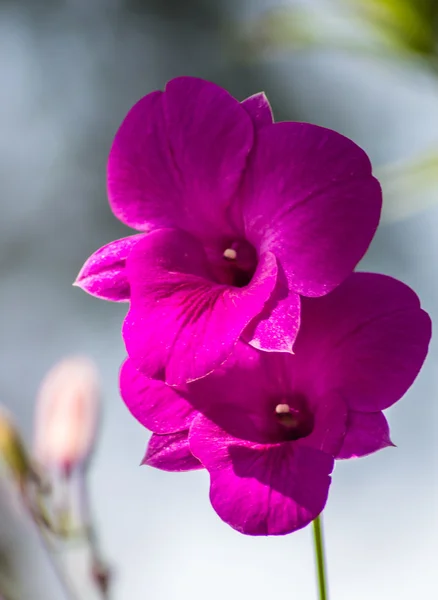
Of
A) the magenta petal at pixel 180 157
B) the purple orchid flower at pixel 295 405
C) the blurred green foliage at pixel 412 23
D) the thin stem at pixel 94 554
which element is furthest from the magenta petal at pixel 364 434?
the blurred green foliage at pixel 412 23

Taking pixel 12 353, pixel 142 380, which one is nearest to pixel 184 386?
pixel 142 380

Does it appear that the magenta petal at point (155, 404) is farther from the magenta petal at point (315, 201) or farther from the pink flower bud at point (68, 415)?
the pink flower bud at point (68, 415)

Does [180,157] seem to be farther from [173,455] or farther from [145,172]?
[173,455]

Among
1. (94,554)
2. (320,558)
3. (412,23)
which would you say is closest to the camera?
(320,558)

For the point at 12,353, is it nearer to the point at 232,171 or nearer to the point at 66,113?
the point at 66,113

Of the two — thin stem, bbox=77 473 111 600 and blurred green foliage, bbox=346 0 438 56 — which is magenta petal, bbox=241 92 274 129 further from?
blurred green foliage, bbox=346 0 438 56

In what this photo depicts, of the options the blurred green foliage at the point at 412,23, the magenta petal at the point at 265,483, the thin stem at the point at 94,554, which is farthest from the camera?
the blurred green foliage at the point at 412,23

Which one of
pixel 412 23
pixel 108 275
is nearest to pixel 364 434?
pixel 108 275
